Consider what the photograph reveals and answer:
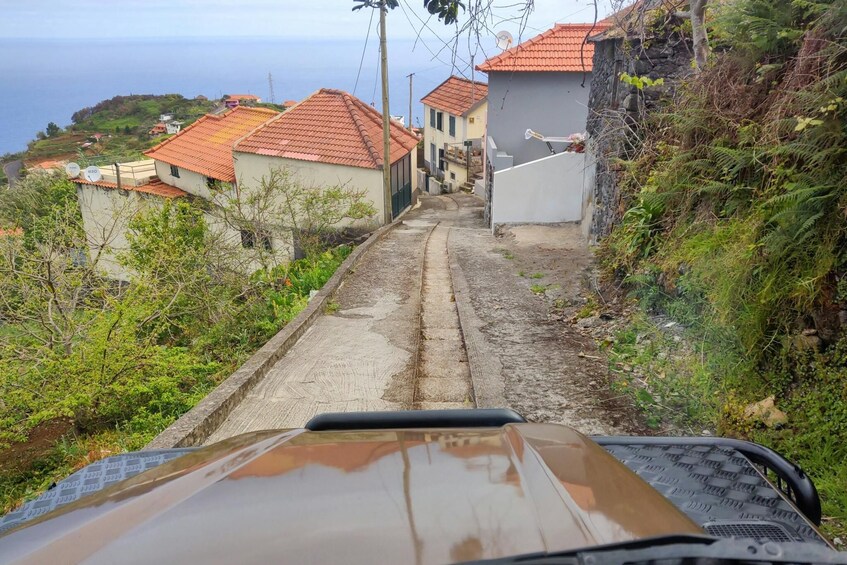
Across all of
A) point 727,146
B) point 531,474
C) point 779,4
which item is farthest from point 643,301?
point 531,474

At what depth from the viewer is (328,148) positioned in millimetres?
21766

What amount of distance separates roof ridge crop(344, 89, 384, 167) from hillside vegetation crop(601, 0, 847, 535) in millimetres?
15704

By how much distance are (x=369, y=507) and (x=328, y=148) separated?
21.4 meters

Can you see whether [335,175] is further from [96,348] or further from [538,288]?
[96,348]

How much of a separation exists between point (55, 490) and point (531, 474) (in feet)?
5.31

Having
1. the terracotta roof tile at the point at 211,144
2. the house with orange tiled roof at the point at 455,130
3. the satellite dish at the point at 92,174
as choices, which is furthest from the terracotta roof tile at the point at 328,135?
the house with orange tiled roof at the point at 455,130

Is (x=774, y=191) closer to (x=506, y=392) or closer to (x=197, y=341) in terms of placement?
(x=506, y=392)

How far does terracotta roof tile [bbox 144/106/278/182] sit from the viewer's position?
2420 centimetres

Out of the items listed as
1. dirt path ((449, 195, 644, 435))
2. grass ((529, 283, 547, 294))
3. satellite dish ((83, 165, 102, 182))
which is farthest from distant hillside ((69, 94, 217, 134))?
grass ((529, 283, 547, 294))

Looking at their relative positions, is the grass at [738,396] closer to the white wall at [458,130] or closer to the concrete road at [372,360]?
the concrete road at [372,360]

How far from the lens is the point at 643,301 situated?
622 centimetres

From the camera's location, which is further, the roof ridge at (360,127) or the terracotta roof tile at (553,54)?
the roof ridge at (360,127)

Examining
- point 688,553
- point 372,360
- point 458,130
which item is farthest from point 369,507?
point 458,130

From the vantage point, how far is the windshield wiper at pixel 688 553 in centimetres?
106
